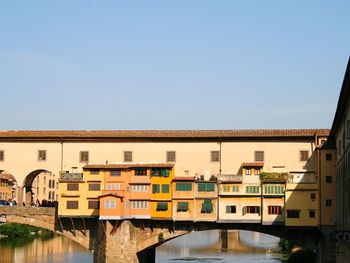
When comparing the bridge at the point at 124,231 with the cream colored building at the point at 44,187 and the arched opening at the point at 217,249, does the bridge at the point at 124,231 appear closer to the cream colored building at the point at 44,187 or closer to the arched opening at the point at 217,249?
the arched opening at the point at 217,249

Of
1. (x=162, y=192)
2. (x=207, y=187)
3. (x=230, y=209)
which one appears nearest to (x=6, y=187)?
(x=162, y=192)

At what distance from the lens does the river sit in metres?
54.3

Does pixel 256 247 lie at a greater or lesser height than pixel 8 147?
lesser

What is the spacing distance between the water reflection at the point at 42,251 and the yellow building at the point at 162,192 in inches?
551

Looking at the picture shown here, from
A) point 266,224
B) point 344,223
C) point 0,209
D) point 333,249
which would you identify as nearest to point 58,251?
point 0,209

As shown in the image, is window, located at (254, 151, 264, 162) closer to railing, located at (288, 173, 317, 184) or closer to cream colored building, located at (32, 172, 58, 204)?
railing, located at (288, 173, 317, 184)

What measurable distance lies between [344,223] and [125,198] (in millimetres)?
15071

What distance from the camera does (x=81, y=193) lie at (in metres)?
41.3

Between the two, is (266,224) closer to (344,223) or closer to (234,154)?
(234,154)

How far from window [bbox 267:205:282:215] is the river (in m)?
14.4

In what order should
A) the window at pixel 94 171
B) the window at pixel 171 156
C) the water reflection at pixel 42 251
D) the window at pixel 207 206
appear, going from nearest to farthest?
the window at pixel 207 206, the window at pixel 94 171, the window at pixel 171 156, the water reflection at pixel 42 251

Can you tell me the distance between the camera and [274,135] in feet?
135

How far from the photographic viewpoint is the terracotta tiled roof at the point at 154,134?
136 ft

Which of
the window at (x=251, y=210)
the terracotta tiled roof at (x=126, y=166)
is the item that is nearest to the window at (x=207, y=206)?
the window at (x=251, y=210)
